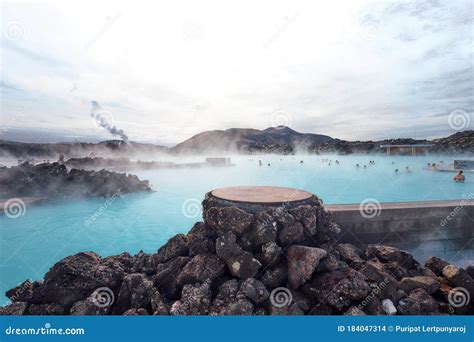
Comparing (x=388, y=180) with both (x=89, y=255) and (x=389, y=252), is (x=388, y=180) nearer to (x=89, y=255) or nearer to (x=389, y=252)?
(x=389, y=252)

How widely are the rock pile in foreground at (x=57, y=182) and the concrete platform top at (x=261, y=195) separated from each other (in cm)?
1469

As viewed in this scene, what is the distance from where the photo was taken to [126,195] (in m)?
19.2

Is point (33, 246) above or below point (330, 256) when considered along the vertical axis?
below

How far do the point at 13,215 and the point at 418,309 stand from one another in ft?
59.2

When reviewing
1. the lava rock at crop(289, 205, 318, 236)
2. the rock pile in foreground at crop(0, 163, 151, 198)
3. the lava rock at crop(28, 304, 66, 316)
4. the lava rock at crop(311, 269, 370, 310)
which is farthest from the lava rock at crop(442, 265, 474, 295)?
the rock pile in foreground at crop(0, 163, 151, 198)

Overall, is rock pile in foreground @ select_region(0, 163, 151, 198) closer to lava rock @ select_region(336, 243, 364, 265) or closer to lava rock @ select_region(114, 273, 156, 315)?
lava rock @ select_region(114, 273, 156, 315)

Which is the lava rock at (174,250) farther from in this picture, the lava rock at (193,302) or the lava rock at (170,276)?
the lava rock at (193,302)

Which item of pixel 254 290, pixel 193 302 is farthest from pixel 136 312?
pixel 254 290

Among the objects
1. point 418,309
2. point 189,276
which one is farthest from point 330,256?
point 189,276

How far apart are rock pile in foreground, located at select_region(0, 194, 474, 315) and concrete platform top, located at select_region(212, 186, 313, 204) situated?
0.88ft

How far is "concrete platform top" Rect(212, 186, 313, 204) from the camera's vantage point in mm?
5459

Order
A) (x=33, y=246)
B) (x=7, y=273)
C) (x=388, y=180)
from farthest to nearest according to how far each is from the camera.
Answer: (x=388, y=180), (x=33, y=246), (x=7, y=273)

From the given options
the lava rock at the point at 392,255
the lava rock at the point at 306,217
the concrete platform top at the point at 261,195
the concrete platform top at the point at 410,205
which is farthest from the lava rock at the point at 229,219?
the concrete platform top at the point at 410,205

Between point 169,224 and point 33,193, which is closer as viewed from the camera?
point 169,224
